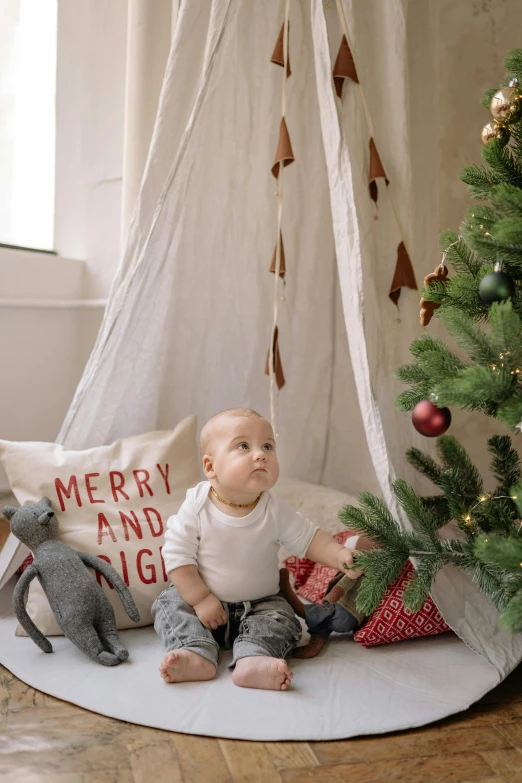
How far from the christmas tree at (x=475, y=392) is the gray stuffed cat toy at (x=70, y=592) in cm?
47

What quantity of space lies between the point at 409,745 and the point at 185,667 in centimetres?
39

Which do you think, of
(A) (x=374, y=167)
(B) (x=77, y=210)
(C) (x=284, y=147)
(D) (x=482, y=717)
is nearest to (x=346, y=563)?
(D) (x=482, y=717)

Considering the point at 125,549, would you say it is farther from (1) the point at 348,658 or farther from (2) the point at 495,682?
(2) the point at 495,682

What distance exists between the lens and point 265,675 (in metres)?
1.32

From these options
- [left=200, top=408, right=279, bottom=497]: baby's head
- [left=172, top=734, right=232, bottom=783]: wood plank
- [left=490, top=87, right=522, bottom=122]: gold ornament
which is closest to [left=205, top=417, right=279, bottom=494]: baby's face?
[left=200, top=408, right=279, bottom=497]: baby's head

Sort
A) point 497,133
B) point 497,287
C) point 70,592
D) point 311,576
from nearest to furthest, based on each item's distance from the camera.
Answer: point 497,287, point 497,133, point 70,592, point 311,576

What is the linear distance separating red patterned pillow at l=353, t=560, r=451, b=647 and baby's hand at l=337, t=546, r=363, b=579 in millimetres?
106

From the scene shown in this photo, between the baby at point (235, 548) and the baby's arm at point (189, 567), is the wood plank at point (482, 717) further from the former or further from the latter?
the baby's arm at point (189, 567)

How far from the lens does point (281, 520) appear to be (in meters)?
1.55

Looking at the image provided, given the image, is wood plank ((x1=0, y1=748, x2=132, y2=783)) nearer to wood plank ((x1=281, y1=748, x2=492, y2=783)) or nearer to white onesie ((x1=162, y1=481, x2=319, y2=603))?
wood plank ((x1=281, y1=748, x2=492, y2=783))

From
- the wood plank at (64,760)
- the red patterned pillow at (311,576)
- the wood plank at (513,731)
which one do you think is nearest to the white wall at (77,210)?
the red patterned pillow at (311,576)

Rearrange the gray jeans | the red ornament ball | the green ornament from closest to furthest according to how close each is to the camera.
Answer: the green ornament < the red ornament ball < the gray jeans

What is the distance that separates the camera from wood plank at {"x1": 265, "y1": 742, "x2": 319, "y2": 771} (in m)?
1.12

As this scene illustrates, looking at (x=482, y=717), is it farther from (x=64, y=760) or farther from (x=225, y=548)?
(x=64, y=760)
